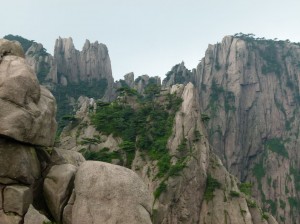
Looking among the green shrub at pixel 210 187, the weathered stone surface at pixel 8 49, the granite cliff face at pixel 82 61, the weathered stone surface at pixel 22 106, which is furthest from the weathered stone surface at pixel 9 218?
the granite cliff face at pixel 82 61

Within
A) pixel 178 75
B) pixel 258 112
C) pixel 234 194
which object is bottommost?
pixel 234 194

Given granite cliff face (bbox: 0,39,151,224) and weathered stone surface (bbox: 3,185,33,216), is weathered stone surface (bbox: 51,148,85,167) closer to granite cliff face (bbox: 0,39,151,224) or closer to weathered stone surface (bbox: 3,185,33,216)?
granite cliff face (bbox: 0,39,151,224)

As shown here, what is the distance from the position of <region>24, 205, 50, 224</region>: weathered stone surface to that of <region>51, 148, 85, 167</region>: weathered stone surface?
3618 mm

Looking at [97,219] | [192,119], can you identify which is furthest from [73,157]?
[192,119]

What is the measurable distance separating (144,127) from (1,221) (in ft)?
201

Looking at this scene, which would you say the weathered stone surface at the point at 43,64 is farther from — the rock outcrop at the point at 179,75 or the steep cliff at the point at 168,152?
the steep cliff at the point at 168,152

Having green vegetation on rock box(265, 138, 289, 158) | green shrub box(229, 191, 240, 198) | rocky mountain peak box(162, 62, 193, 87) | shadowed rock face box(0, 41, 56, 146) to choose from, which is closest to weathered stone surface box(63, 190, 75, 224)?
shadowed rock face box(0, 41, 56, 146)

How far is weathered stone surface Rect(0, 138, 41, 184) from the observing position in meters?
18.8

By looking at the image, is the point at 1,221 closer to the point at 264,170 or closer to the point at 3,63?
the point at 3,63

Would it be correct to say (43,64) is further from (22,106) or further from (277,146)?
(22,106)

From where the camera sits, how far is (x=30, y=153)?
794 inches

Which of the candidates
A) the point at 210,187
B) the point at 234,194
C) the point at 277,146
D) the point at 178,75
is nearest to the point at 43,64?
the point at 178,75

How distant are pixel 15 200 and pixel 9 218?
2.79ft

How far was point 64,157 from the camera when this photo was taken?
2270 cm
